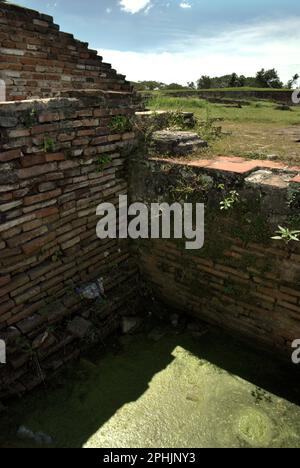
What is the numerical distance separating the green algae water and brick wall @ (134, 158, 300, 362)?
37 cm

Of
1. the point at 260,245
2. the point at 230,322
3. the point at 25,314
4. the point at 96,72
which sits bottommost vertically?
the point at 230,322

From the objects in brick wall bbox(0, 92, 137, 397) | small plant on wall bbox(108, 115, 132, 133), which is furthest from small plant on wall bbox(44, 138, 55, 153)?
small plant on wall bbox(108, 115, 132, 133)

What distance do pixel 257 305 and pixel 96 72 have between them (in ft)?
14.4

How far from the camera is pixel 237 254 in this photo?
3.32 m

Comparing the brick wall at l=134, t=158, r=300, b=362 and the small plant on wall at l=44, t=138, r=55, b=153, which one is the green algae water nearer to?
the brick wall at l=134, t=158, r=300, b=362

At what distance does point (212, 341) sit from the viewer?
11.8ft

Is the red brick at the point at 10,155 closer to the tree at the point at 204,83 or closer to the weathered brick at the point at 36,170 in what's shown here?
the weathered brick at the point at 36,170

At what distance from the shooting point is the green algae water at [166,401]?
8.63 feet

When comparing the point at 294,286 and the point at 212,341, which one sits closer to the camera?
the point at 294,286

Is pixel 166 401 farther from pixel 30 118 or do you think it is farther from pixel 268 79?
pixel 268 79

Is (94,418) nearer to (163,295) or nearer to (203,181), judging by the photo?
(163,295)

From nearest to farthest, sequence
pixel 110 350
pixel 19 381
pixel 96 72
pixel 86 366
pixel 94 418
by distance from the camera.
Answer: pixel 94 418 < pixel 19 381 < pixel 86 366 < pixel 110 350 < pixel 96 72

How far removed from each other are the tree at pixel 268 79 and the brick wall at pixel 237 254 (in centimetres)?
2756

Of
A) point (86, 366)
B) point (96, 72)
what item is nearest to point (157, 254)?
point (86, 366)
